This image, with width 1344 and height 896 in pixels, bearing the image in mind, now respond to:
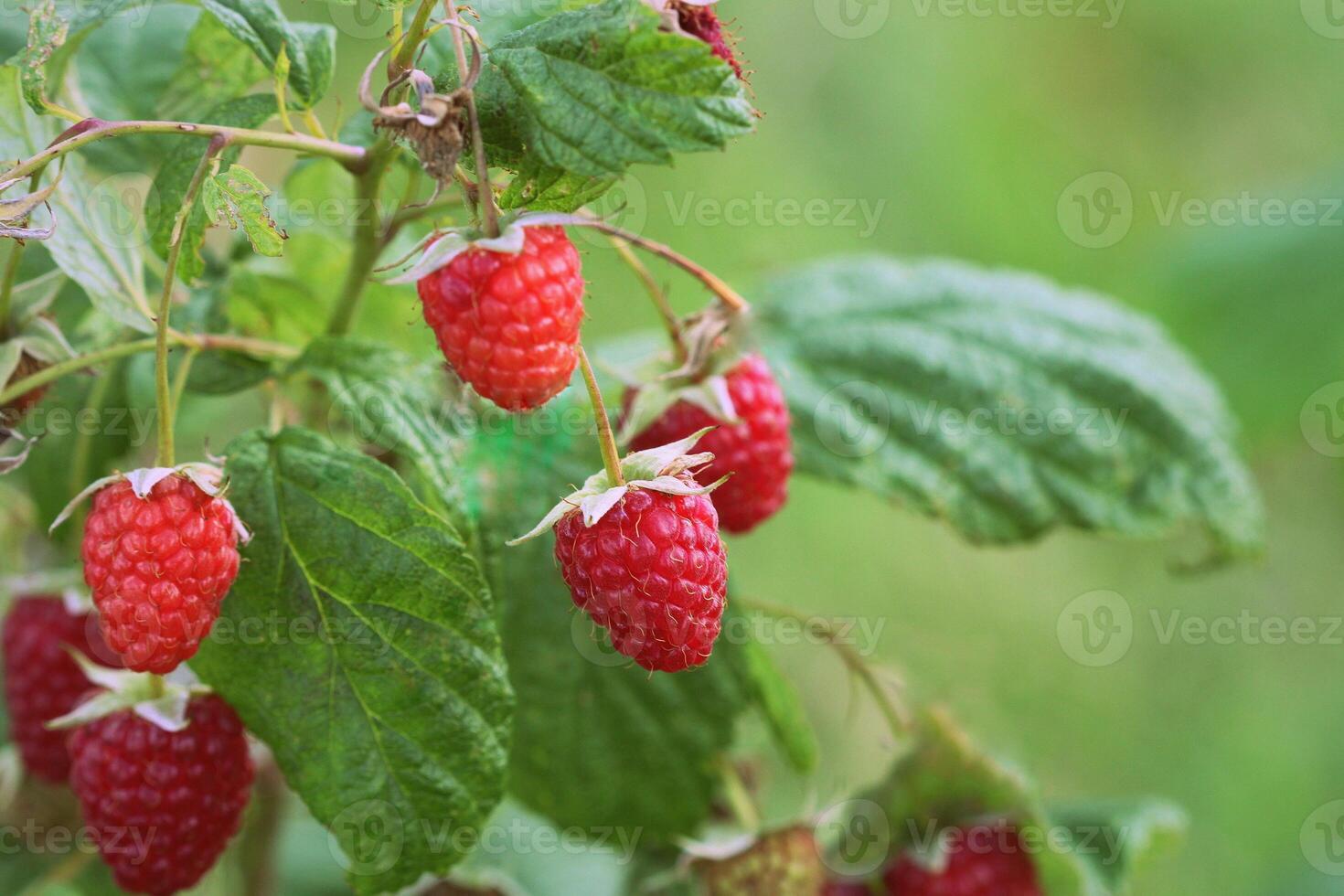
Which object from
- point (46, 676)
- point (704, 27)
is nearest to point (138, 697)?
point (46, 676)

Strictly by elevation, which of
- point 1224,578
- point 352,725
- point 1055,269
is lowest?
point 1224,578

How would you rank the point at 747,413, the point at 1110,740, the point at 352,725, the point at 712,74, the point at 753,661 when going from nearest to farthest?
the point at 712,74 → the point at 352,725 → the point at 747,413 → the point at 753,661 → the point at 1110,740

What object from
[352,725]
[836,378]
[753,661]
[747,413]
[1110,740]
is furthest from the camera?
[1110,740]

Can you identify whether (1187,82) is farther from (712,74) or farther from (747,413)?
(712,74)

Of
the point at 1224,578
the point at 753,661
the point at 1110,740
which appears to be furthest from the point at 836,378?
the point at 1224,578

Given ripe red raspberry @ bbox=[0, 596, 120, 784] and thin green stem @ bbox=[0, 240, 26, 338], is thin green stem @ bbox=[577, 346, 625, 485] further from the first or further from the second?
ripe red raspberry @ bbox=[0, 596, 120, 784]

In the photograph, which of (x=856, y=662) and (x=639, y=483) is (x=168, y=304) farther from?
(x=856, y=662)

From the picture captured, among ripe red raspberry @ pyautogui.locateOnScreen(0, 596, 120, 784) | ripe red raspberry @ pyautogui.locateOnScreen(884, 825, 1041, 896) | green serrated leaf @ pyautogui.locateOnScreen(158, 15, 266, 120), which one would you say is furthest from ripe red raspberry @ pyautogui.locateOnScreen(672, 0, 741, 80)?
ripe red raspberry @ pyautogui.locateOnScreen(884, 825, 1041, 896)
